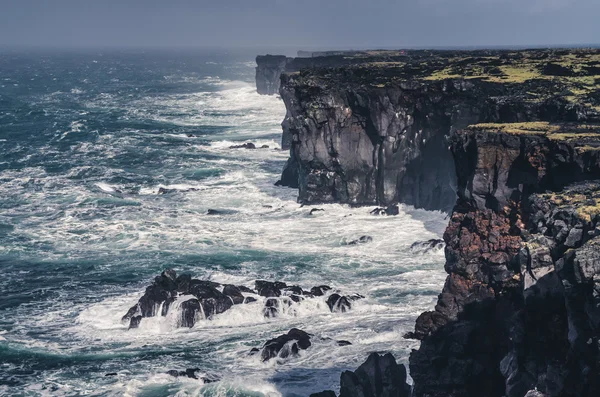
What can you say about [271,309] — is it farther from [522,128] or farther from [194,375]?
[522,128]

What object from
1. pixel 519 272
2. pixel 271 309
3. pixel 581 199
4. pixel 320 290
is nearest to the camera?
pixel 581 199

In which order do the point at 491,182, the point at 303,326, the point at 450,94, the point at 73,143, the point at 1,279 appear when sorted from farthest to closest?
the point at 73,143 → the point at 450,94 → the point at 1,279 → the point at 303,326 → the point at 491,182

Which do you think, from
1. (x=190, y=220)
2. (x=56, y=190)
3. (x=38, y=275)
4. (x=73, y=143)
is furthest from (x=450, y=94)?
(x=73, y=143)

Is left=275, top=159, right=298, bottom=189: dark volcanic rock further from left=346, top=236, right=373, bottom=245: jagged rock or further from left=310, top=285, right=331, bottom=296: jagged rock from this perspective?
left=310, top=285, right=331, bottom=296: jagged rock

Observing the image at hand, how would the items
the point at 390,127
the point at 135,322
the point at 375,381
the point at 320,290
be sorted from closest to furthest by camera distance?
1. the point at 375,381
2. the point at 135,322
3. the point at 320,290
4. the point at 390,127

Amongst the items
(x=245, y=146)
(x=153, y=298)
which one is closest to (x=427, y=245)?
(x=153, y=298)

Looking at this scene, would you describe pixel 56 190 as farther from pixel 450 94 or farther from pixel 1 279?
pixel 450 94
